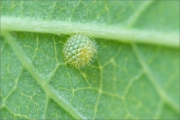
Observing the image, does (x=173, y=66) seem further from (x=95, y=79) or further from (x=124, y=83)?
(x=95, y=79)

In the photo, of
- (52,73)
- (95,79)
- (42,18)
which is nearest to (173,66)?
(95,79)

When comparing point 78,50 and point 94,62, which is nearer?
point 78,50

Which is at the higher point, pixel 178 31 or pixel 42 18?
pixel 42 18

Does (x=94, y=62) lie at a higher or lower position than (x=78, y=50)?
lower
